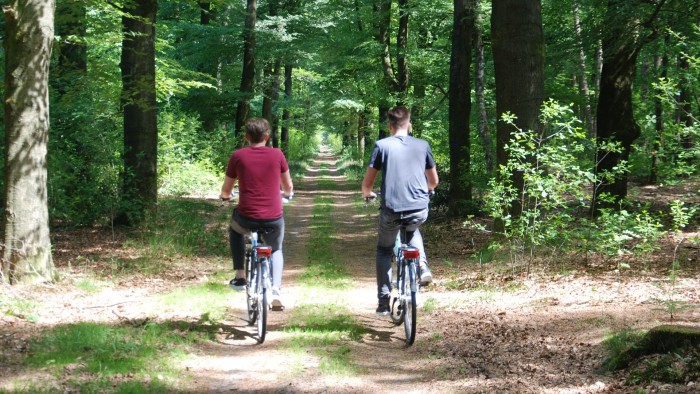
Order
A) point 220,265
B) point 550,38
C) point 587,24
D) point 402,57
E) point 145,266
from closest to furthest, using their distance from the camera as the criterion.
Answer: point 145,266, point 220,265, point 587,24, point 550,38, point 402,57

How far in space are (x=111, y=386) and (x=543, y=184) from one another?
221 inches

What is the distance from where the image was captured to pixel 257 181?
629 centimetres

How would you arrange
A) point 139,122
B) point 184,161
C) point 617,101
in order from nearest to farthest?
point 139,122 < point 617,101 < point 184,161

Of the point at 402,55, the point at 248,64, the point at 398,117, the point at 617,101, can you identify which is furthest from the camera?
the point at 248,64

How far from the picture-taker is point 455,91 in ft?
50.9

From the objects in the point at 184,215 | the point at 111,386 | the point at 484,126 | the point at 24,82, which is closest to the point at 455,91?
the point at 484,126

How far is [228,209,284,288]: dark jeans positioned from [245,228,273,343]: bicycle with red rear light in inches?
2.2

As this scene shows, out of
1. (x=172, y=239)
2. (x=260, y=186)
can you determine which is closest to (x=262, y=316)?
(x=260, y=186)

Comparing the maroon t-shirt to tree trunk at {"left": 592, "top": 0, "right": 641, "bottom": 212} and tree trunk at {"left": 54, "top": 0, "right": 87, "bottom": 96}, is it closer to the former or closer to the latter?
tree trunk at {"left": 54, "top": 0, "right": 87, "bottom": 96}

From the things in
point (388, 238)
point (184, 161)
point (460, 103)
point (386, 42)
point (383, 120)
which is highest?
point (386, 42)

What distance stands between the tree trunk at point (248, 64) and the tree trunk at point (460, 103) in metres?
10.7

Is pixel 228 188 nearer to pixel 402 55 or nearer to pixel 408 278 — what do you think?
pixel 408 278

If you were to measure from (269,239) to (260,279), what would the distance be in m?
0.44

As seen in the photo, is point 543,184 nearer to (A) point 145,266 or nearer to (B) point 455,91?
(A) point 145,266
